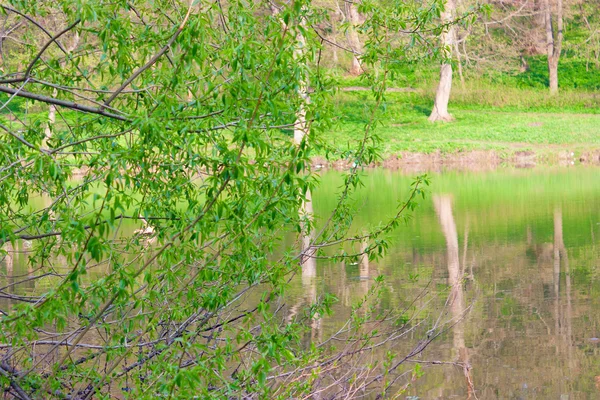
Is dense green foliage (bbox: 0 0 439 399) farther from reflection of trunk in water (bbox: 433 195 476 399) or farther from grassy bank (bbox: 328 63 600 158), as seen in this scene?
grassy bank (bbox: 328 63 600 158)

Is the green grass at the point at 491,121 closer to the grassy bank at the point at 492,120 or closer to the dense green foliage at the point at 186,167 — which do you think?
the grassy bank at the point at 492,120

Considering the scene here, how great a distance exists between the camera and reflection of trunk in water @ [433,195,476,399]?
7596 millimetres

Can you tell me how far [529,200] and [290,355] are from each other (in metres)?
17.0

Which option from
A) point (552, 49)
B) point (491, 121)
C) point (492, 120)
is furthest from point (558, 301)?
point (552, 49)

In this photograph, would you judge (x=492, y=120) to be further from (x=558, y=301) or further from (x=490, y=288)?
(x=558, y=301)

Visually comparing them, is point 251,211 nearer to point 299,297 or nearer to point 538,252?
point 299,297

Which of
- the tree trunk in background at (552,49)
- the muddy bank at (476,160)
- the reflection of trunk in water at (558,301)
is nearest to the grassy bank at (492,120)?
the muddy bank at (476,160)

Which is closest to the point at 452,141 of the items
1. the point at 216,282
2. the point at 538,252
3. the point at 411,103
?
the point at 411,103

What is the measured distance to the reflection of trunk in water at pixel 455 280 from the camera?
24.9 feet

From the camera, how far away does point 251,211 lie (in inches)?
160

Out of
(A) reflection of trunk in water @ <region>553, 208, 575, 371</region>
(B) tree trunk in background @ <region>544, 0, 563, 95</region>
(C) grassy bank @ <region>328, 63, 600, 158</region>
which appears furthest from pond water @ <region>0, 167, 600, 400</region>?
(B) tree trunk in background @ <region>544, 0, 563, 95</region>

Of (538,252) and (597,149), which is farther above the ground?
(597,149)

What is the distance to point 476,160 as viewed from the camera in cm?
3028

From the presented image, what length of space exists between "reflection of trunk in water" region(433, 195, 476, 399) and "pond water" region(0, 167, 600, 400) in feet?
0.07
